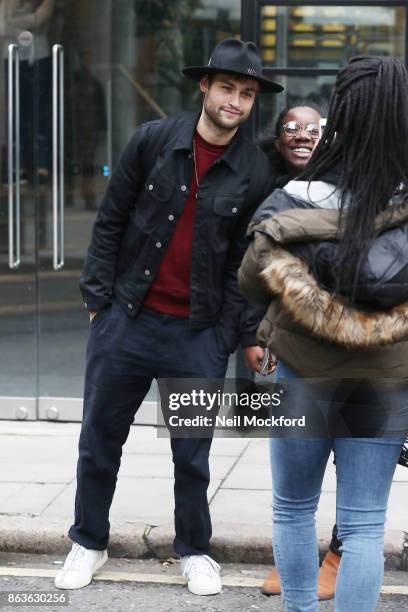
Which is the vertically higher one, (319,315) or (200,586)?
(319,315)

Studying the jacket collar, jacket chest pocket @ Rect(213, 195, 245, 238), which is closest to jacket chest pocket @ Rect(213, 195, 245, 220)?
jacket chest pocket @ Rect(213, 195, 245, 238)

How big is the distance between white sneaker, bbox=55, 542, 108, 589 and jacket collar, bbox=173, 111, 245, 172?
153cm

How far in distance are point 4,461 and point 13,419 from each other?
963mm

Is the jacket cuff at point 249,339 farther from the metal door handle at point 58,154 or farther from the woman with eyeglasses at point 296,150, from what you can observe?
the metal door handle at point 58,154

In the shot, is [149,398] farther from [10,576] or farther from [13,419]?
[10,576]

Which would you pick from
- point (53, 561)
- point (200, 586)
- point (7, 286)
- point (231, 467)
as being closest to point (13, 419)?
point (7, 286)

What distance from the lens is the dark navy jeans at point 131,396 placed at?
441cm

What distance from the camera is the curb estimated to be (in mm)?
4844

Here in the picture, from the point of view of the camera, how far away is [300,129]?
4.36 metres

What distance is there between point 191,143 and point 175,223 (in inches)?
11.4

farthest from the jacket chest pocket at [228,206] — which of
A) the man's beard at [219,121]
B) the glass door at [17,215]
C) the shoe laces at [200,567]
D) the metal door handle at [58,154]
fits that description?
the glass door at [17,215]

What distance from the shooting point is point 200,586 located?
450cm

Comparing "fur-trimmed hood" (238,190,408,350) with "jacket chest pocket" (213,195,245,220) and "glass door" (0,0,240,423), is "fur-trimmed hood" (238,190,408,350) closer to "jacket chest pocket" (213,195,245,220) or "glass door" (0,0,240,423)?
"jacket chest pocket" (213,195,245,220)

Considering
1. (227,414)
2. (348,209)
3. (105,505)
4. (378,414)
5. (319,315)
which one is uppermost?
(348,209)
